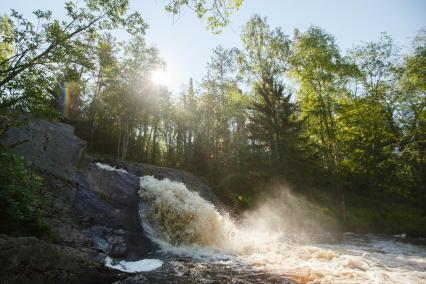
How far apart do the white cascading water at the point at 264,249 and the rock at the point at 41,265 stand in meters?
4.01

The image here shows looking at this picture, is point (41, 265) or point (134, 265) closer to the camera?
point (41, 265)

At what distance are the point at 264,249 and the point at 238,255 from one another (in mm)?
1551

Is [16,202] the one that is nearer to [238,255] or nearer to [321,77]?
[238,255]

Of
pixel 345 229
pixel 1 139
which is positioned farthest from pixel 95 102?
pixel 345 229

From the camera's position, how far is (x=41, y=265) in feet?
19.1

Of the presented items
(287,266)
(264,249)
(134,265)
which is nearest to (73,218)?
(134,265)

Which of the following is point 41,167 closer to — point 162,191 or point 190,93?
point 162,191

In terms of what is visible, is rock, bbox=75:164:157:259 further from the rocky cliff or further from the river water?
the river water

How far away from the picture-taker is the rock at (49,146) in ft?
38.1

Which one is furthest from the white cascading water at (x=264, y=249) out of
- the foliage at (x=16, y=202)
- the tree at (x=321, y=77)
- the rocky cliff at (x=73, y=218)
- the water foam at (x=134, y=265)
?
the tree at (x=321, y=77)

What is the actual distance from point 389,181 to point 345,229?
9812mm

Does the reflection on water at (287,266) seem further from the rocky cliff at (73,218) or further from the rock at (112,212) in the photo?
the rocky cliff at (73,218)

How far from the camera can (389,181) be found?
24.4 metres

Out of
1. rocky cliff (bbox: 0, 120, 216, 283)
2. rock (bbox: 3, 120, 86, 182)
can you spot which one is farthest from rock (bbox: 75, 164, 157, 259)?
rock (bbox: 3, 120, 86, 182)
